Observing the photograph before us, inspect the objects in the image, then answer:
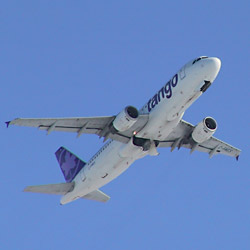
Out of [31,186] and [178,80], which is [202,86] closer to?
[178,80]

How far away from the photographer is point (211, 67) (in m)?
46.6

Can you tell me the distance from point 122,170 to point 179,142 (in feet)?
16.9

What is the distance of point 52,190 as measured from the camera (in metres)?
57.0

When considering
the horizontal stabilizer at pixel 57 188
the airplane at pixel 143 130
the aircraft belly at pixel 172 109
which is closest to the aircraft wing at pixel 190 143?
the airplane at pixel 143 130

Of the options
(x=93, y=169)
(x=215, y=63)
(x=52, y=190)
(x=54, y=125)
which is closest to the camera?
(x=215, y=63)

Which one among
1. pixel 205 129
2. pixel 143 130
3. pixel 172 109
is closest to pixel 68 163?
pixel 143 130

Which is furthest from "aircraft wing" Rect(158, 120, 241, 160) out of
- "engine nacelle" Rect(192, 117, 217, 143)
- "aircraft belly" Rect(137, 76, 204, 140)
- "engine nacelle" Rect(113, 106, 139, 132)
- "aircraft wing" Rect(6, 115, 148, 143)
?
"engine nacelle" Rect(113, 106, 139, 132)

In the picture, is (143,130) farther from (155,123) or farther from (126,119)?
(126,119)

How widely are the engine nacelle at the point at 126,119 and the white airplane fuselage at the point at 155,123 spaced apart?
4.19ft

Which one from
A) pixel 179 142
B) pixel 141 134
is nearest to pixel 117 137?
pixel 141 134

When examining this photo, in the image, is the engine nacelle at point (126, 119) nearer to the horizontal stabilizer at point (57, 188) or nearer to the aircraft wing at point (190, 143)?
the aircraft wing at point (190, 143)

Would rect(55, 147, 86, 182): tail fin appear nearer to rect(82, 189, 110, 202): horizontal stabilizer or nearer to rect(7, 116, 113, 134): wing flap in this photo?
rect(82, 189, 110, 202): horizontal stabilizer

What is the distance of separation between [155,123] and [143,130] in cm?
144

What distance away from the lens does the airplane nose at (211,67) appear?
46.6 meters
